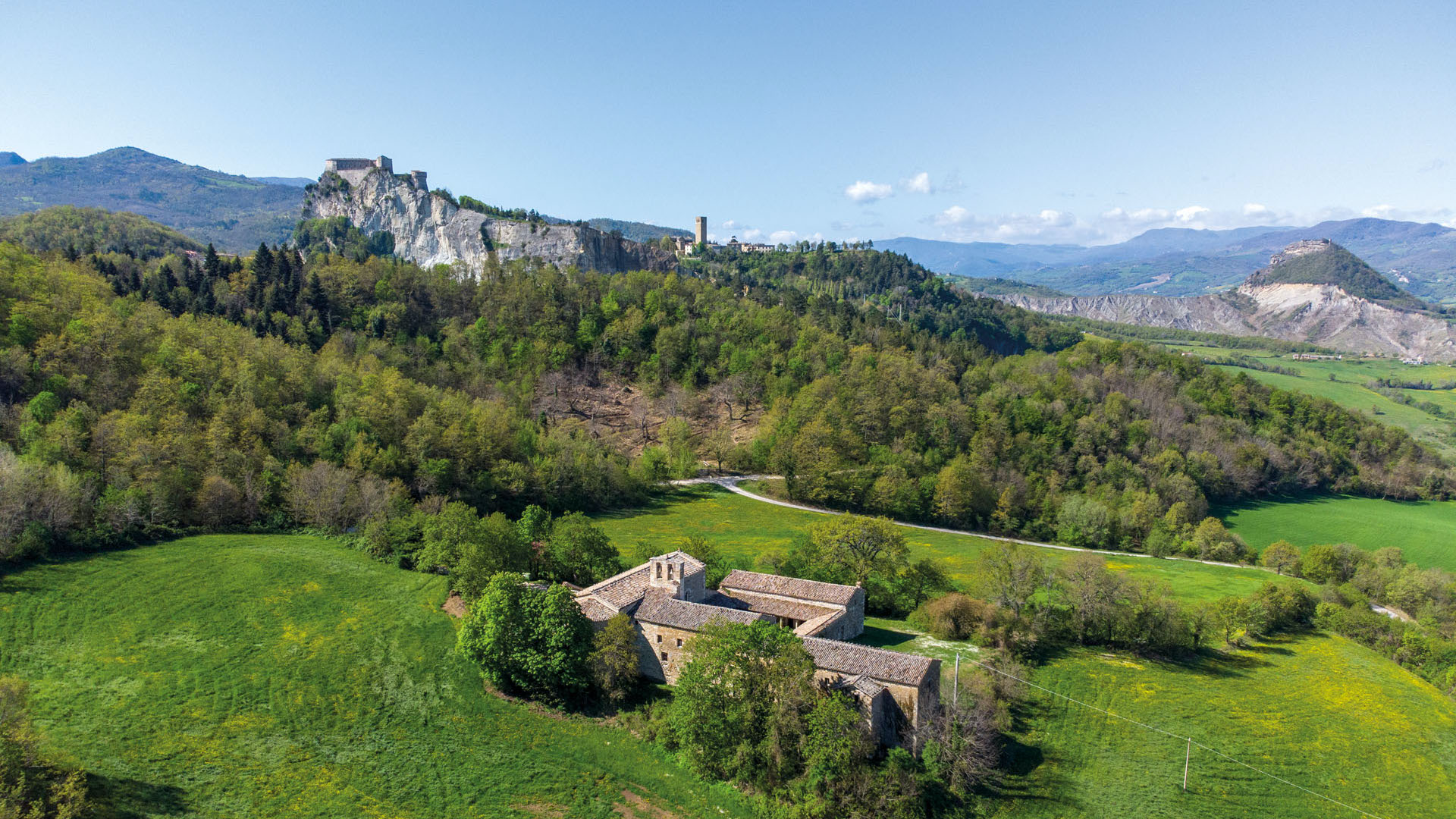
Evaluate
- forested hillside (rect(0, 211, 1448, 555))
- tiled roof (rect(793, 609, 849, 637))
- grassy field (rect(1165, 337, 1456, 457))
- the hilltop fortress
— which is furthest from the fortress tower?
grassy field (rect(1165, 337, 1456, 457))

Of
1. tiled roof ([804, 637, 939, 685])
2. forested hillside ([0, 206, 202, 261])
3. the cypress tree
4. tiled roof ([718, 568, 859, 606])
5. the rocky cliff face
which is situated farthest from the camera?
the rocky cliff face

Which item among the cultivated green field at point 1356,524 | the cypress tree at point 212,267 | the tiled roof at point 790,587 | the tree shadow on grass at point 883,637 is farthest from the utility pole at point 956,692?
the cypress tree at point 212,267

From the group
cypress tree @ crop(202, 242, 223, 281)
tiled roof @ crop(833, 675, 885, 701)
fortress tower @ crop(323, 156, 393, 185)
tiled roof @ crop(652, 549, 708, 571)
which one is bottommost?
tiled roof @ crop(833, 675, 885, 701)

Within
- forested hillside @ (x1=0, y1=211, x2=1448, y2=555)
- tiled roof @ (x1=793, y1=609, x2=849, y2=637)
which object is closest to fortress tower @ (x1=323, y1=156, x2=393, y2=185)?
forested hillside @ (x1=0, y1=211, x2=1448, y2=555)

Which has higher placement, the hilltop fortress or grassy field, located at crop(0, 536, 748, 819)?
the hilltop fortress

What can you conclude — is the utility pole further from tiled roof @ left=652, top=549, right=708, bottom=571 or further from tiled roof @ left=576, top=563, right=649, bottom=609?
tiled roof @ left=576, top=563, right=649, bottom=609

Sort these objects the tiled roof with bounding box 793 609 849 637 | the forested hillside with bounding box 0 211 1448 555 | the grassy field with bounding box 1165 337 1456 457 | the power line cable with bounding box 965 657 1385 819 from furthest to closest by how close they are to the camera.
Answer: the grassy field with bounding box 1165 337 1456 457, the forested hillside with bounding box 0 211 1448 555, the tiled roof with bounding box 793 609 849 637, the power line cable with bounding box 965 657 1385 819

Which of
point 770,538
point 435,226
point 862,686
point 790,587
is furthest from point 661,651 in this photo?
point 435,226

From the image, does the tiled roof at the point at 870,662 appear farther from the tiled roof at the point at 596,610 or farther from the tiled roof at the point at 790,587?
the tiled roof at the point at 596,610

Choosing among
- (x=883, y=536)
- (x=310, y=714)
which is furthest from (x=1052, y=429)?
(x=310, y=714)

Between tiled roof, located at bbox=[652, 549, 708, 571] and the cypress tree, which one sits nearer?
tiled roof, located at bbox=[652, 549, 708, 571]
